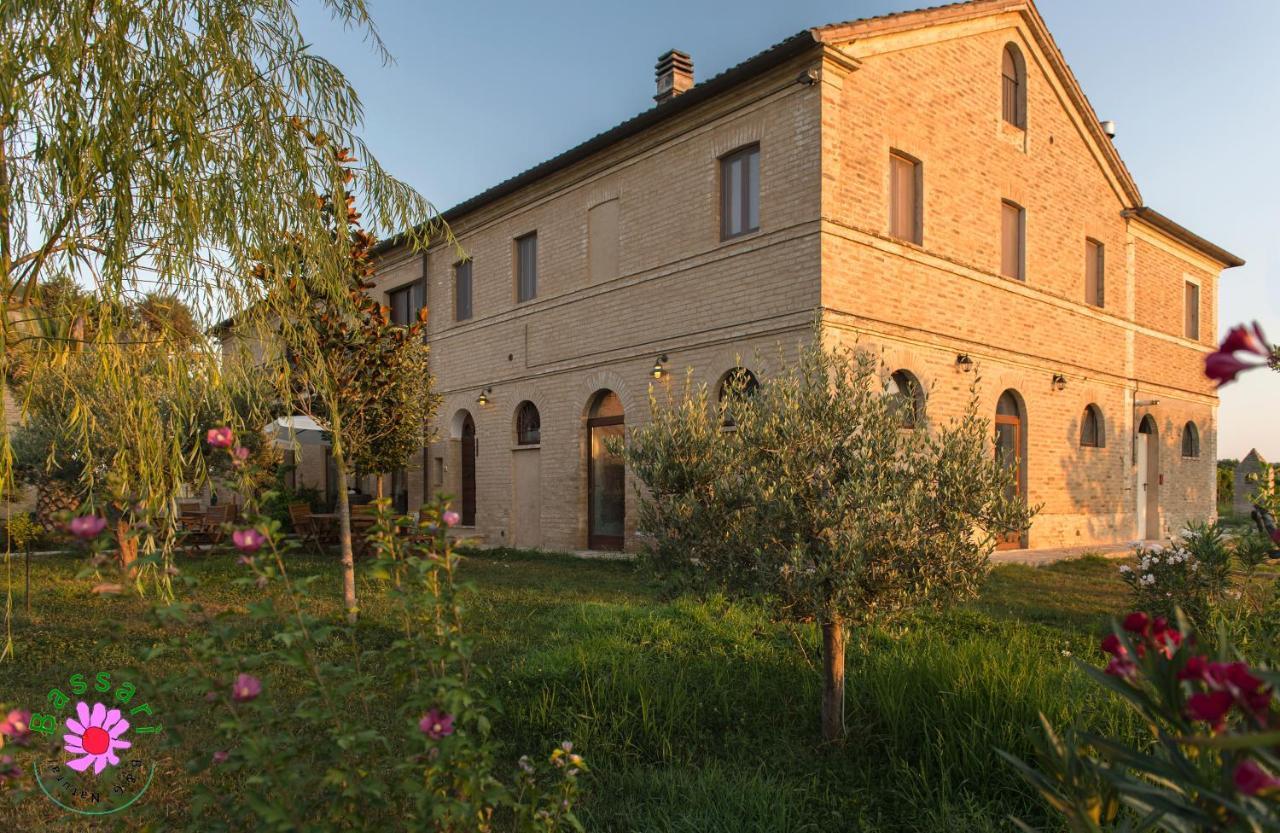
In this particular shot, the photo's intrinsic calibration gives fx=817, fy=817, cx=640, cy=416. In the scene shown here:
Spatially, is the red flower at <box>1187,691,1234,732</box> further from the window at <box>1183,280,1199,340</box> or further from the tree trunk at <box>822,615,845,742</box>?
the window at <box>1183,280,1199,340</box>

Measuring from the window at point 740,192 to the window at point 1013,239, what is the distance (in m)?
4.75

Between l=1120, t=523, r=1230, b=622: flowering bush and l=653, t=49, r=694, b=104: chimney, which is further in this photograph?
l=653, t=49, r=694, b=104: chimney

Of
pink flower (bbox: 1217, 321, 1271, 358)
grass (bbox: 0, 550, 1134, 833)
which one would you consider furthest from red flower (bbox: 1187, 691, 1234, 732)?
grass (bbox: 0, 550, 1134, 833)

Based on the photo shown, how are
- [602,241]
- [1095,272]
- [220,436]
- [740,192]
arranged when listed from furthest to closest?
[1095,272], [602,241], [740,192], [220,436]

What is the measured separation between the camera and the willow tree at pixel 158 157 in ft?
13.2

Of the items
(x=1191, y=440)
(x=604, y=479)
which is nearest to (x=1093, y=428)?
(x=1191, y=440)

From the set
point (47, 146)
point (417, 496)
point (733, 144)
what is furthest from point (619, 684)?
point (417, 496)

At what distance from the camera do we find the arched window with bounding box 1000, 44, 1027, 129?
1385 cm

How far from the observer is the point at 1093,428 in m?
15.4

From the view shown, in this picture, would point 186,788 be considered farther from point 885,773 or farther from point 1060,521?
point 1060,521

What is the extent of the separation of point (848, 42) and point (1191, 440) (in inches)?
540

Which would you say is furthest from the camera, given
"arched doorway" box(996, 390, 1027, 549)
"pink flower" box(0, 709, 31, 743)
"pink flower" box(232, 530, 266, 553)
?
"arched doorway" box(996, 390, 1027, 549)

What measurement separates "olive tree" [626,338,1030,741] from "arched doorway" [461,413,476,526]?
1235 centimetres

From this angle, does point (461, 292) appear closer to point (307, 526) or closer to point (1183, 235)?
point (307, 526)
